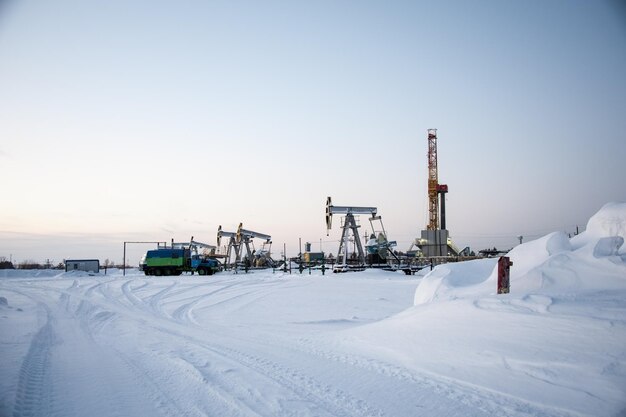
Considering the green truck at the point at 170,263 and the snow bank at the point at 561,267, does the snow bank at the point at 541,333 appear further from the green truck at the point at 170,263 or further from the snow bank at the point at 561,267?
the green truck at the point at 170,263

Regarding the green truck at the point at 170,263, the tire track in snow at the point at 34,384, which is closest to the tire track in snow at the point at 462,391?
the tire track in snow at the point at 34,384

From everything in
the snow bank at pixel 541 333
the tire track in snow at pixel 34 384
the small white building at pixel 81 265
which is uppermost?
the snow bank at pixel 541 333

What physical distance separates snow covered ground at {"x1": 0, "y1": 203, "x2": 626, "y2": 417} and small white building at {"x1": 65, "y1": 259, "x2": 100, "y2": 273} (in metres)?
36.9

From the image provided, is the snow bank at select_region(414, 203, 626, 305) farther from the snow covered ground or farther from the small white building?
the small white building

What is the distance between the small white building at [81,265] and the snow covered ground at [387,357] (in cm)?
3692

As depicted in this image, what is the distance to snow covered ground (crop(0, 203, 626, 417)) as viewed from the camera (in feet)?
14.3

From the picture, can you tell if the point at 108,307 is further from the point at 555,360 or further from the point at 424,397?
the point at 555,360

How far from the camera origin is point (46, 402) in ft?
14.8

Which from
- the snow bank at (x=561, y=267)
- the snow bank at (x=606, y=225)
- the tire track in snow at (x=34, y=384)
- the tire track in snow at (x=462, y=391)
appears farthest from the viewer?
the snow bank at (x=606, y=225)

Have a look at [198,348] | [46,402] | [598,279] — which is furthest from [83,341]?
[598,279]

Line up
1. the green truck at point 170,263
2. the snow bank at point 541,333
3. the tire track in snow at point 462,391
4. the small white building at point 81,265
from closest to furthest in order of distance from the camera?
the tire track in snow at point 462,391
the snow bank at point 541,333
the green truck at point 170,263
the small white building at point 81,265

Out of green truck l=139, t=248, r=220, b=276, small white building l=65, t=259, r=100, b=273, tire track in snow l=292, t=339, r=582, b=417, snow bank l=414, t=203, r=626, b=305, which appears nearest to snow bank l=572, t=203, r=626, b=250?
snow bank l=414, t=203, r=626, b=305

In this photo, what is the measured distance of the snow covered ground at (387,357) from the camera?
436 centimetres

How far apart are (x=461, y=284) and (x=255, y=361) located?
20.2 ft
